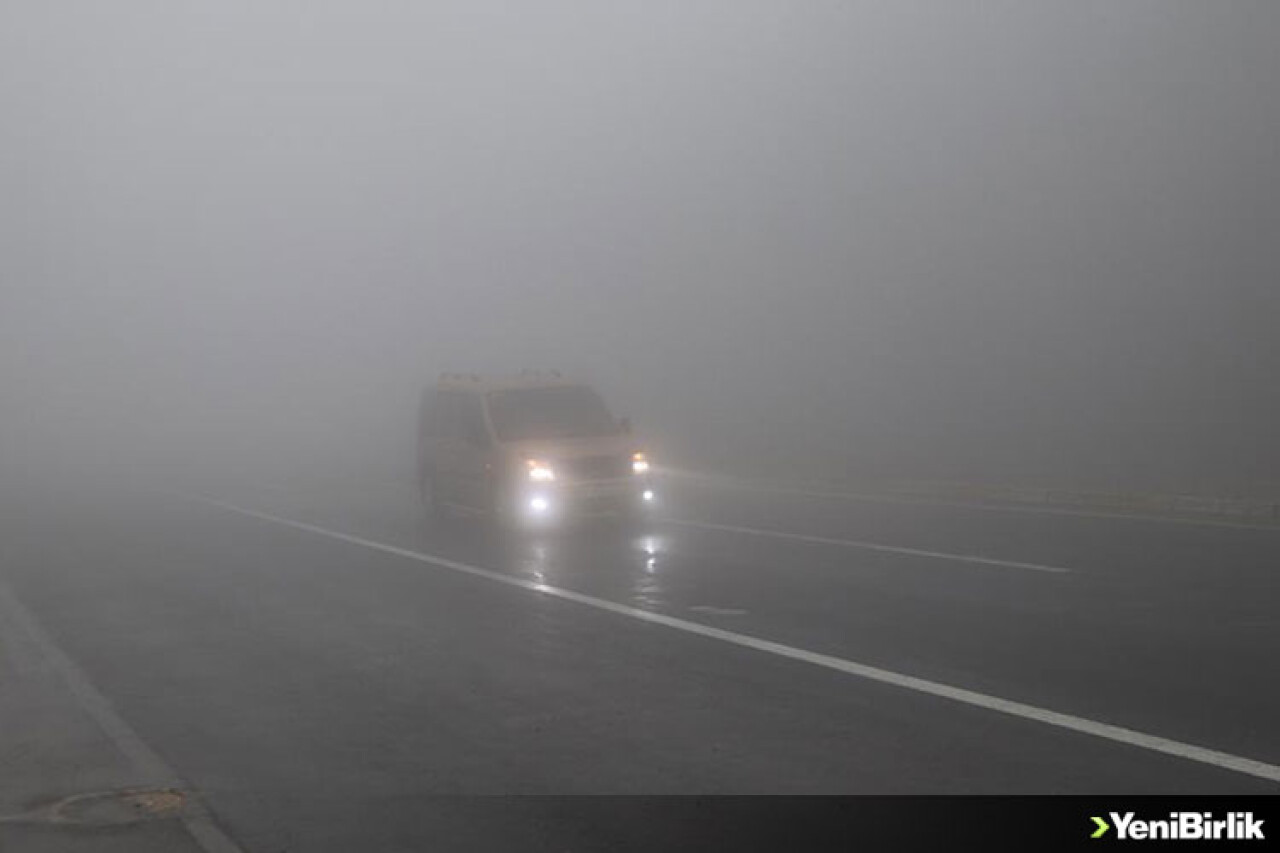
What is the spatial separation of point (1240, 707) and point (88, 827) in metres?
6.03

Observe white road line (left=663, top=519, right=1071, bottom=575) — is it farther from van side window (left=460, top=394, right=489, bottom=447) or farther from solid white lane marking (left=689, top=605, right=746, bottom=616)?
solid white lane marking (left=689, top=605, right=746, bottom=616)

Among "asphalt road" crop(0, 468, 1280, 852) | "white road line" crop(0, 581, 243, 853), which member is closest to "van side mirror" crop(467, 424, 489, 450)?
"asphalt road" crop(0, 468, 1280, 852)

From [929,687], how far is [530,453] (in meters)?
10.6

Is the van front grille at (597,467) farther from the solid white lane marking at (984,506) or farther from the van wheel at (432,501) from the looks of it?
the solid white lane marking at (984,506)

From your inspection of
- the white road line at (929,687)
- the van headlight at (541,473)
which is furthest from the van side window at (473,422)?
the white road line at (929,687)

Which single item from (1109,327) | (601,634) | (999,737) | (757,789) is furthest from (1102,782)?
(1109,327)

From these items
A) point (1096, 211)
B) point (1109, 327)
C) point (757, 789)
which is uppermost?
point (1096, 211)

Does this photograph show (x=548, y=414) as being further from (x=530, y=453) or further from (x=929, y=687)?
(x=929, y=687)

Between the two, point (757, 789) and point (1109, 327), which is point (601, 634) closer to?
point (757, 789)

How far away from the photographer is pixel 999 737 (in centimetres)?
805

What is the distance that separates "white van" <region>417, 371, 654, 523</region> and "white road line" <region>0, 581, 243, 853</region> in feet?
22.5

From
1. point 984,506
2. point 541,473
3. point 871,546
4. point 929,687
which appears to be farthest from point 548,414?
point 929,687

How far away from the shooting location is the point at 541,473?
1925 centimetres

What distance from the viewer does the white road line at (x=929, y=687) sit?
7402 mm
